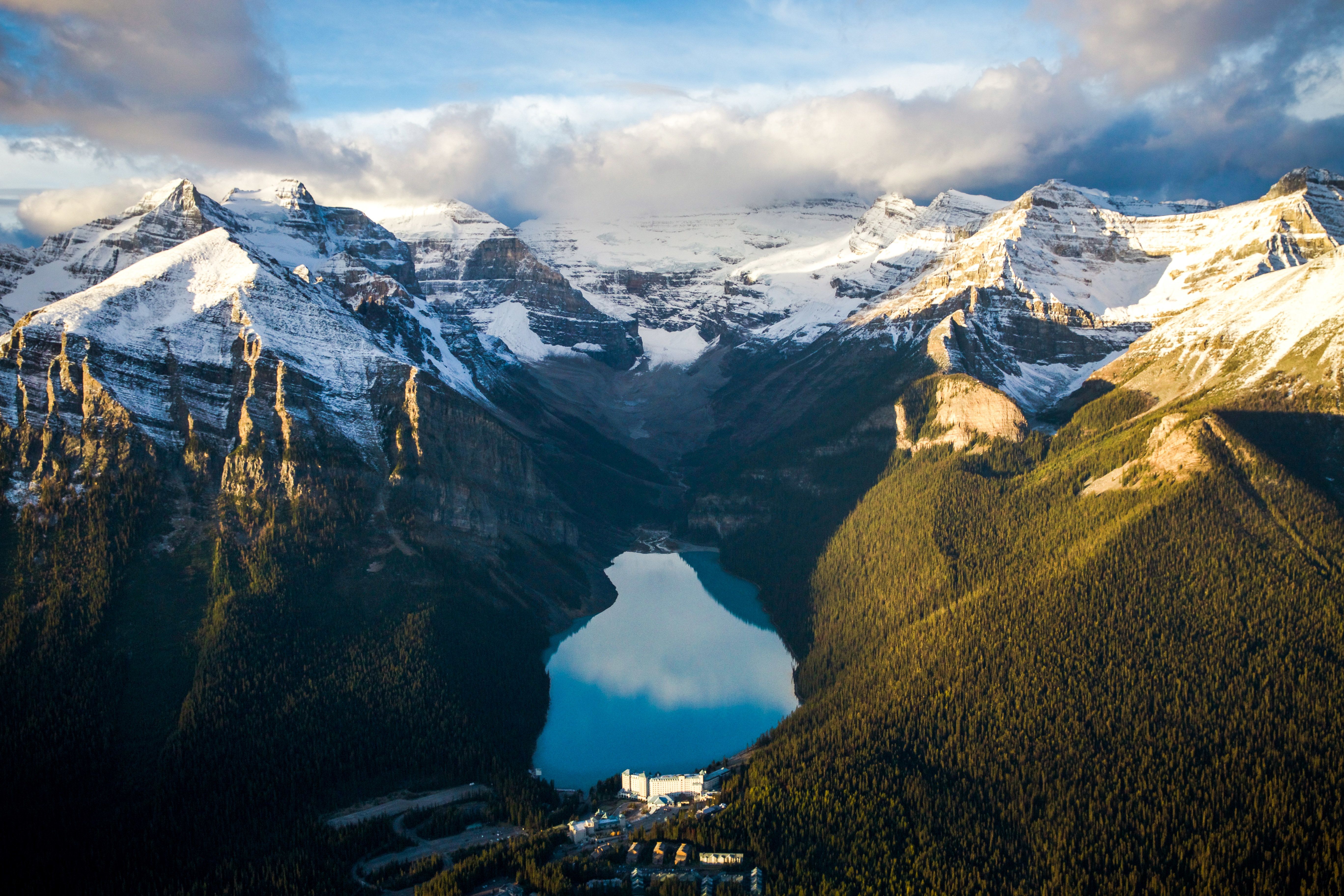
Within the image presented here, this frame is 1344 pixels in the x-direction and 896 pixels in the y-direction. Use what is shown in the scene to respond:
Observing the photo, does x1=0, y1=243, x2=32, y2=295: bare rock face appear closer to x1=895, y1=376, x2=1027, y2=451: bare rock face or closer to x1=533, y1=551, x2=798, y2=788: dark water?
x1=533, y1=551, x2=798, y2=788: dark water

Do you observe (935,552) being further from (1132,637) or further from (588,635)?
(588,635)

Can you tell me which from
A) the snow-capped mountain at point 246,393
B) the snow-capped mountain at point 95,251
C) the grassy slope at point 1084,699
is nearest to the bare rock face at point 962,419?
the grassy slope at point 1084,699

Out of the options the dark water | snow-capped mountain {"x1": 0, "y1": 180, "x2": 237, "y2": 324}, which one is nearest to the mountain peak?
snow-capped mountain {"x1": 0, "y1": 180, "x2": 237, "y2": 324}

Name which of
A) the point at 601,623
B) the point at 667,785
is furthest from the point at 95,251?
the point at 667,785

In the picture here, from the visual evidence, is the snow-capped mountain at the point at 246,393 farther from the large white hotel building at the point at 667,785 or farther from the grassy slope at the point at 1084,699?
the grassy slope at the point at 1084,699

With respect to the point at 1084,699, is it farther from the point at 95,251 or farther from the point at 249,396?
the point at 95,251
